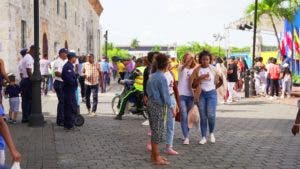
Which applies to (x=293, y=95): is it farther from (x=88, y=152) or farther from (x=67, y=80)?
(x=88, y=152)

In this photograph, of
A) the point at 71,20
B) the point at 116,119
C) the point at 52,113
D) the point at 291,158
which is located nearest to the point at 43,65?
the point at 52,113

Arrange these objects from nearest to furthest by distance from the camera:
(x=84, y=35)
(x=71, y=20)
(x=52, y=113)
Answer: (x=52, y=113) < (x=71, y=20) < (x=84, y=35)

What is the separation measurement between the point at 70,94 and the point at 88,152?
285cm

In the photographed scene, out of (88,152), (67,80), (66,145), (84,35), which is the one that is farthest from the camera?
(84,35)

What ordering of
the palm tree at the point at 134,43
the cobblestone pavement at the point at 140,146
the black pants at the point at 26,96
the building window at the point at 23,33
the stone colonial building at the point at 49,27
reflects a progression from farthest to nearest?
the palm tree at the point at 134,43
the building window at the point at 23,33
the stone colonial building at the point at 49,27
the black pants at the point at 26,96
the cobblestone pavement at the point at 140,146

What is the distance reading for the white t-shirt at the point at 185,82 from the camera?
9.52 metres

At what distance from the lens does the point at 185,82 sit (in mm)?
9602

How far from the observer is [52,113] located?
14.9 m

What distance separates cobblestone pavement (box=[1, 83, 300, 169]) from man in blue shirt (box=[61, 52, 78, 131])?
0.95 feet

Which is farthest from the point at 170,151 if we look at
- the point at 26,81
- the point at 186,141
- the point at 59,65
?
the point at 26,81

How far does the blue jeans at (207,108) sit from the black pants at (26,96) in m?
4.70

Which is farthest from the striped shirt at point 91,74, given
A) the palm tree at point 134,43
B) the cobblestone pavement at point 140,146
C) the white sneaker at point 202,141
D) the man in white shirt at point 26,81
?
the palm tree at point 134,43

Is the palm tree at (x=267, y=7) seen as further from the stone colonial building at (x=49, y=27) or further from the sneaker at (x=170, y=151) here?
the sneaker at (x=170, y=151)

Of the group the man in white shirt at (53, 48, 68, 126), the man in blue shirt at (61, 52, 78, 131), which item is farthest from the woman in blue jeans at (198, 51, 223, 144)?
the man in white shirt at (53, 48, 68, 126)
